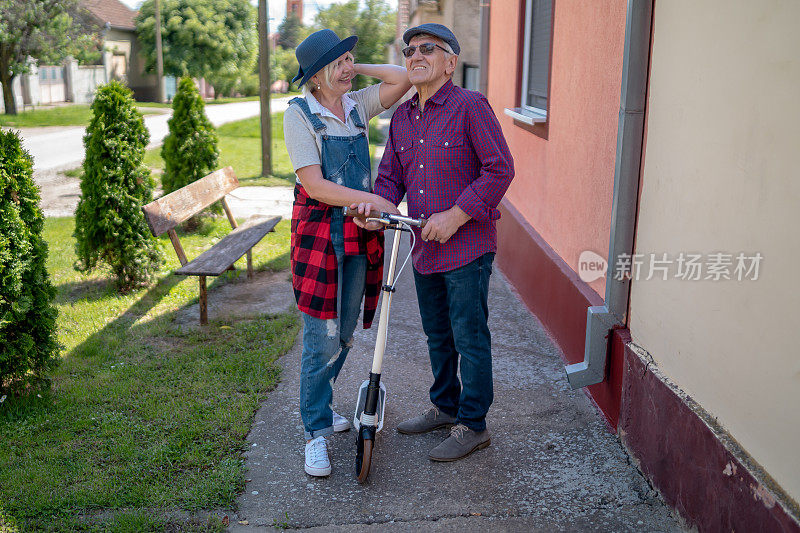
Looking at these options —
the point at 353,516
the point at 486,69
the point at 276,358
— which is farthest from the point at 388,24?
the point at 353,516

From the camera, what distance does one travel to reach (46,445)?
3670 mm

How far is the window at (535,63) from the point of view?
19.7 ft

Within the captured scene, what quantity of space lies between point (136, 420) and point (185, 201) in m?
2.94

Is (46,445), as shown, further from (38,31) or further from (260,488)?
(38,31)

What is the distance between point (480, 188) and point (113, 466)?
7.01 feet

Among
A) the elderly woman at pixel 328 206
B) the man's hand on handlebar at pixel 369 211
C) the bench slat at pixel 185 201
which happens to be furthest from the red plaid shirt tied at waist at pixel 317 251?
the bench slat at pixel 185 201

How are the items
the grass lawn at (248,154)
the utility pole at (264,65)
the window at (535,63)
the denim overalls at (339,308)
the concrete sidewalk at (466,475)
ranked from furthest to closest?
the grass lawn at (248,154) → the utility pole at (264,65) → the window at (535,63) → the denim overalls at (339,308) → the concrete sidewalk at (466,475)

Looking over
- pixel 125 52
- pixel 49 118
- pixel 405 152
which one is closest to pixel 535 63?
pixel 405 152

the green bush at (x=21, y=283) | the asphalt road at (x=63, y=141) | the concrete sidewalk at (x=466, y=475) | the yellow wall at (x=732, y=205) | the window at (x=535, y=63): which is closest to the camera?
the yellow wall at (x=732, y=205)

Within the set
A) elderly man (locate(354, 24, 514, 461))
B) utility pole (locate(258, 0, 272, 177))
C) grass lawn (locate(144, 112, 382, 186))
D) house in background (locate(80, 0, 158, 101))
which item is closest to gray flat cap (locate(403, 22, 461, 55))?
elderly man (locate(354, 24, 514, 461))

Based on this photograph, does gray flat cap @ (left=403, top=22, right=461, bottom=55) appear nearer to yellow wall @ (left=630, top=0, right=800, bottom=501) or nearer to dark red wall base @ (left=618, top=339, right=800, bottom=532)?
yellow wall @ (left=630, top=0, right=800, bottom=501)

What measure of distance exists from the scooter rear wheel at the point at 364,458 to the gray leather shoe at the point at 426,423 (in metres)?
0.50

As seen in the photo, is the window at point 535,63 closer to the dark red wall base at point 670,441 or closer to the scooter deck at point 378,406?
the dark red wall base at point 670,441

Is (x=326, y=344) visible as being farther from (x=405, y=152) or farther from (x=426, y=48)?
(x=426, y=48)
